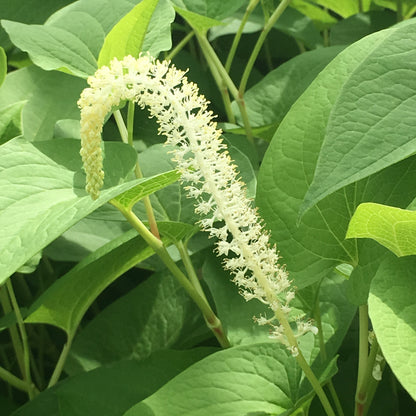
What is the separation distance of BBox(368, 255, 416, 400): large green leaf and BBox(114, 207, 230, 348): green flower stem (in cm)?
14

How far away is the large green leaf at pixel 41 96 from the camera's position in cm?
59

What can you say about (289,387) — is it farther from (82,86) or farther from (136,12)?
(82,86)

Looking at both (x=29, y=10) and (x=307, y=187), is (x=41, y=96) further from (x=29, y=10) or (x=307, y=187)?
(x=307, y=187)

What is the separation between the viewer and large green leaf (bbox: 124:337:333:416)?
14.2 inches

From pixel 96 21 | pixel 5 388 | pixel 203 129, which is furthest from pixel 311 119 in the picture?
pixel 5 388

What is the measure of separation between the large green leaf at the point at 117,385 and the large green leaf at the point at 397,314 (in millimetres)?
169

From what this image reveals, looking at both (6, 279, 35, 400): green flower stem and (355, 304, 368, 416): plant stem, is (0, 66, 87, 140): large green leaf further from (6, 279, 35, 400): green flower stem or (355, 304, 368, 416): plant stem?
(355, 304, 368, 416): plant stem

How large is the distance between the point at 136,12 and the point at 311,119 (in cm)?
12

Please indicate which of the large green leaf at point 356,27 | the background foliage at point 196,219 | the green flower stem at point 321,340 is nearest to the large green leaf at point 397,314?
the background foliage at point 196,219

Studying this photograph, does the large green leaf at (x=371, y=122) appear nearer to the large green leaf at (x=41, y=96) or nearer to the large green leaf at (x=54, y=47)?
the large green leaf at (x=54, y=47)

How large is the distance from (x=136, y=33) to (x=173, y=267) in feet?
0.47

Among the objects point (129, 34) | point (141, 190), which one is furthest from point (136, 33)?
point (141, 190)

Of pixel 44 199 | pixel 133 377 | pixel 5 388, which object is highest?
pixel 44 199

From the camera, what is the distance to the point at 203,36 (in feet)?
1.84
